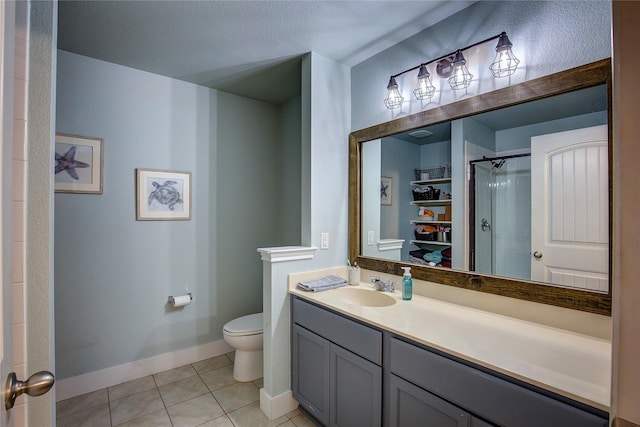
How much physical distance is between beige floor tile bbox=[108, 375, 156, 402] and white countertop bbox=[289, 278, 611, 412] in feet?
5.51

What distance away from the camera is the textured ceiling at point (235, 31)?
1612 millimetres

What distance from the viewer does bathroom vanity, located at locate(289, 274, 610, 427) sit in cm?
89

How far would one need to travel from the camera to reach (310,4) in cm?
159

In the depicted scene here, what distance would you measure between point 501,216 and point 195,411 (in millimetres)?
2231

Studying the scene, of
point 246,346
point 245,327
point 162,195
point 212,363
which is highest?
point 162,195

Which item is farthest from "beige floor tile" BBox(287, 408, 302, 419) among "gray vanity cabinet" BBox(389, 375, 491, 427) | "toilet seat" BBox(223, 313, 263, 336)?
"gray vanity cabinet" BBox(389, 375, 491, 427)

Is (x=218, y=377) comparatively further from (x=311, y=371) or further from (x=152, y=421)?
(x=311, y=371)

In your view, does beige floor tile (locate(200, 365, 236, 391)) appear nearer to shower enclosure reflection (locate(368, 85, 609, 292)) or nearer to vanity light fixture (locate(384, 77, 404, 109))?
shower enclosure reflection (locate(368, 85, 609, 292))

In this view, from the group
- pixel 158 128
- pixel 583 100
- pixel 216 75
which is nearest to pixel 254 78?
pixel 216 75

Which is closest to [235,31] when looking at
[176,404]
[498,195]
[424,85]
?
[424,85]

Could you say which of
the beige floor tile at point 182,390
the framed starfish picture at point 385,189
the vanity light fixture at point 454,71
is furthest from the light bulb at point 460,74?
the beige floor tile at point 182,390

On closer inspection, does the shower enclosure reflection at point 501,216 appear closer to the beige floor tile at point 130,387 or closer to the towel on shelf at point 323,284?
the towel on shelf at point 323,284

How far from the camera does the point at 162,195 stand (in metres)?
2.44

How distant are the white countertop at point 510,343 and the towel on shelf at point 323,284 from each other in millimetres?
223
